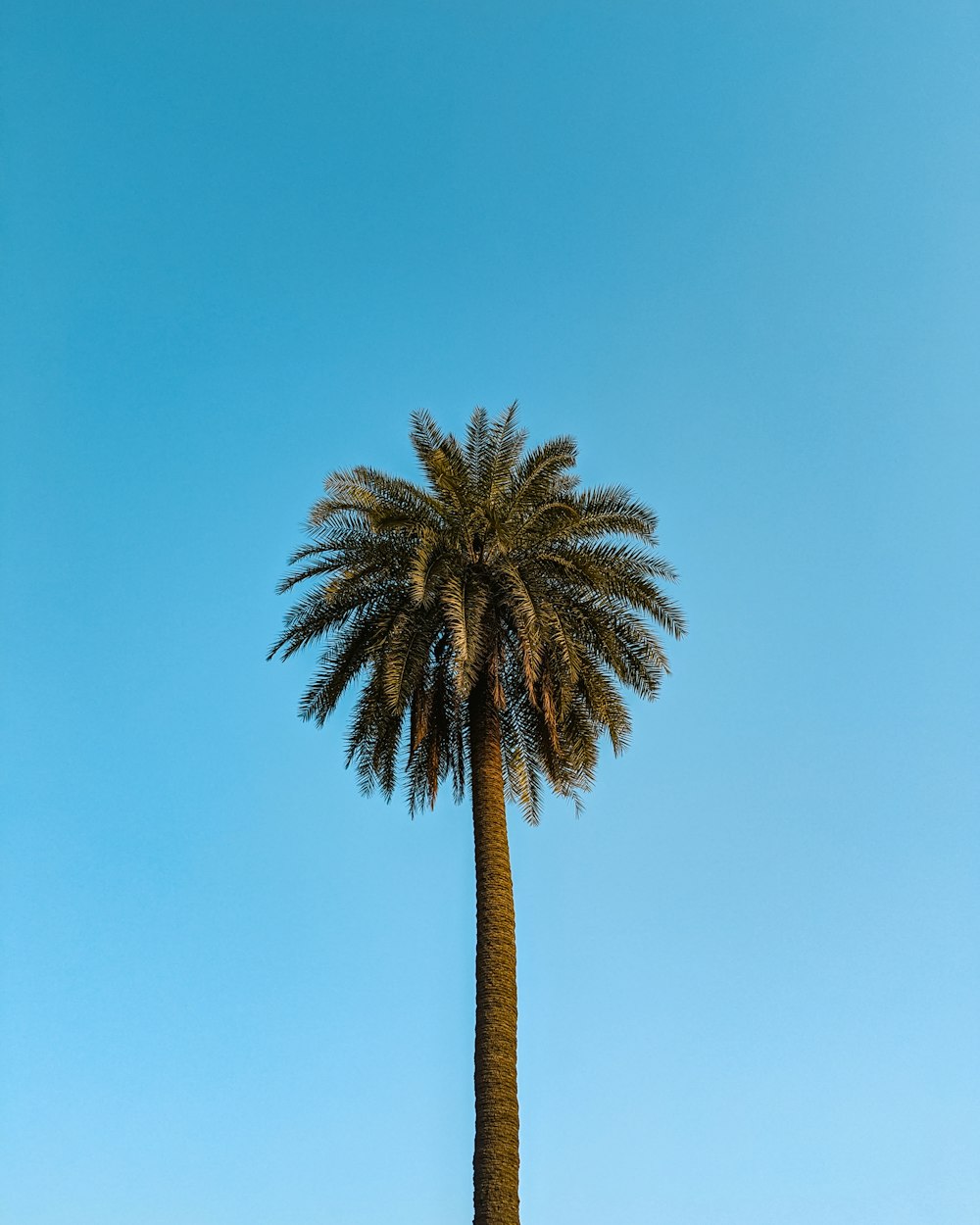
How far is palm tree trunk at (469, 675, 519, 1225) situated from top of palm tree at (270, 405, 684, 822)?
4.31 ft

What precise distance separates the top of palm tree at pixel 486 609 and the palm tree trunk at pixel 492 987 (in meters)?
1.31

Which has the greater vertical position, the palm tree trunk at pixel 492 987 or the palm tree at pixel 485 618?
the palm tree at pixel 485 618

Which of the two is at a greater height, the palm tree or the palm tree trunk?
the palm tree

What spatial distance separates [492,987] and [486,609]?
24.9 ft

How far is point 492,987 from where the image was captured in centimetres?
2209

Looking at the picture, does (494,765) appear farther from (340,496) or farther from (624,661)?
(340,496)

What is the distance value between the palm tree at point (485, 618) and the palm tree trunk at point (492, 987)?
69mm

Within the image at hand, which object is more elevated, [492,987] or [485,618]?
[485,618]

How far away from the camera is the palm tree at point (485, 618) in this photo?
81.7 ft

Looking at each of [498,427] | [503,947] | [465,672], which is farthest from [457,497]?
[503,947]

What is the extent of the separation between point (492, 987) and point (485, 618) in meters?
7.47

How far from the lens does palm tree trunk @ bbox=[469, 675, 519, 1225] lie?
66.4ft

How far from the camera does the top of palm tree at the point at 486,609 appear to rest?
2542 centimetres

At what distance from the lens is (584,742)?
2681 centimetres
